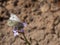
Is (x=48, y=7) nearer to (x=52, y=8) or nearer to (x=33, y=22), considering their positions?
(x=52, y=8)

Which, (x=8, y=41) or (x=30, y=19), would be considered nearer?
(x=8, y=41)

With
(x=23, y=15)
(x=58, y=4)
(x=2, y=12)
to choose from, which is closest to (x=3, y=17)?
(x=2, y=12)

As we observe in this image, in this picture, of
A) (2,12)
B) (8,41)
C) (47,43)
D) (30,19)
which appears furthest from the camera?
(2,12)

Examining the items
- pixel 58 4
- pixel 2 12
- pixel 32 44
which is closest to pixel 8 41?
pixel 32 44

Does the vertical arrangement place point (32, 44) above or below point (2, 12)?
below

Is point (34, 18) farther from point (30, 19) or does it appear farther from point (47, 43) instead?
point (47, 43)

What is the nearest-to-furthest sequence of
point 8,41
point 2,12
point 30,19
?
1. point 8,41
2. point 30,19
3. point 2,12
